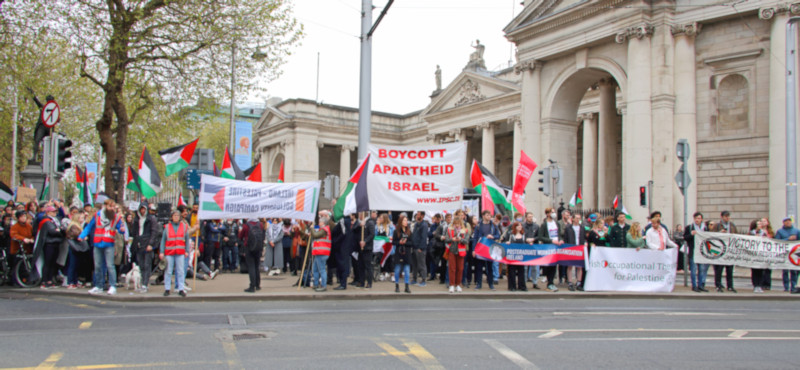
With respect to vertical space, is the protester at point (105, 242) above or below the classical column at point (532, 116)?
below

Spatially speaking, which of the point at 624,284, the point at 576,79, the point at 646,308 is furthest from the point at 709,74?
the point at 646,308

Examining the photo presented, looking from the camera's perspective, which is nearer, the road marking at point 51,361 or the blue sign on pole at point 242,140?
the road marking at point 51,361

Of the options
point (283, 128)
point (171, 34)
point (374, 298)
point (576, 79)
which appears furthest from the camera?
point (283, 128)

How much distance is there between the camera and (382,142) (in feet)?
216

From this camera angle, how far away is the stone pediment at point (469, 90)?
4948 centimetres

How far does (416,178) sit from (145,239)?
5.70 meters

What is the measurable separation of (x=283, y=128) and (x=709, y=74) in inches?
1750

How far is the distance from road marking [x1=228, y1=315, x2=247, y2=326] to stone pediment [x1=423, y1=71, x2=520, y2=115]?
132 ft

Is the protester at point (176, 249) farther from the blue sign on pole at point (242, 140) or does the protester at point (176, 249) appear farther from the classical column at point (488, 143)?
the classical column at point (488, 143)

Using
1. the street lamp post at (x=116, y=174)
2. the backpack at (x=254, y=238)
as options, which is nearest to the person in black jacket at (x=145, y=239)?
the backpack at (x=254, y=238)

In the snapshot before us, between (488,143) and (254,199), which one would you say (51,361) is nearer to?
(254,199)

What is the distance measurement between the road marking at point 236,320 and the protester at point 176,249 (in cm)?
289

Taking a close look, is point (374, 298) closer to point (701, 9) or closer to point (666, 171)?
point (666, 171)

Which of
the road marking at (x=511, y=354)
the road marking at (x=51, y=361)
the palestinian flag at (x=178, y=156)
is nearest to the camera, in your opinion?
the road marking at (x=51, y=361)
